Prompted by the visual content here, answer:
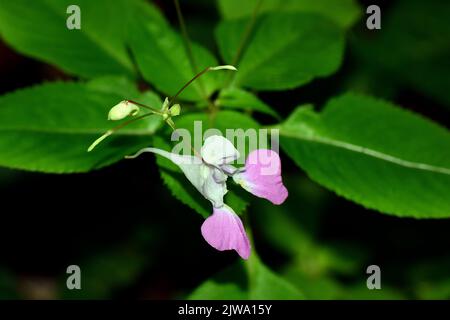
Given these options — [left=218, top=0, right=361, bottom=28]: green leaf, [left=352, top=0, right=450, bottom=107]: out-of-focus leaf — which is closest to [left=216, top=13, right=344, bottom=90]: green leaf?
[left=218, top=0, right=361, bottom=28]: green leaf

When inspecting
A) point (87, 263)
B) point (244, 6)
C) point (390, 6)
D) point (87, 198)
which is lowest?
point (87, 263)

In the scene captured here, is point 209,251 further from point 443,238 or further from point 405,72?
point 405,72

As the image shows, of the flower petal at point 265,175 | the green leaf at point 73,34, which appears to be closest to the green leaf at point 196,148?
the flower petal at point 265,175

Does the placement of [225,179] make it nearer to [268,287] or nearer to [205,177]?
[205,177]

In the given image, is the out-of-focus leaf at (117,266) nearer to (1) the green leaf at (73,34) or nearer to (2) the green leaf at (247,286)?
(2) the green leaf at (247,286)

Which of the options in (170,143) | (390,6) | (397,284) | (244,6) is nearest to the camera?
(170,143)

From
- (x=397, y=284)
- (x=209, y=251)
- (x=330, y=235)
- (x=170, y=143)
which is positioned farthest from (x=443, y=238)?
(x=170, y=143)

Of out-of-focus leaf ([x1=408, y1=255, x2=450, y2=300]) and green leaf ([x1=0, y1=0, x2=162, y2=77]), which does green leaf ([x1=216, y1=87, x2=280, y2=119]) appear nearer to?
green leaf ([x1=0, y1=0, x2=162, y2=77])
